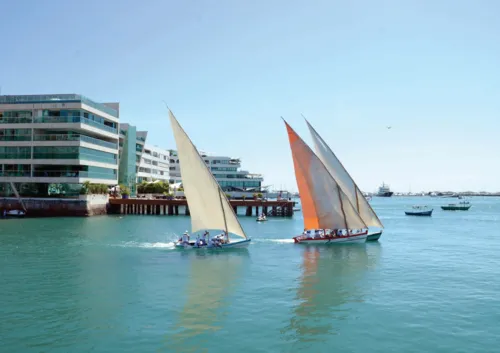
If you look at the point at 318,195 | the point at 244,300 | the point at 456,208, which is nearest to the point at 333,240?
the point at 318,195

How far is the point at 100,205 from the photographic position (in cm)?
9869

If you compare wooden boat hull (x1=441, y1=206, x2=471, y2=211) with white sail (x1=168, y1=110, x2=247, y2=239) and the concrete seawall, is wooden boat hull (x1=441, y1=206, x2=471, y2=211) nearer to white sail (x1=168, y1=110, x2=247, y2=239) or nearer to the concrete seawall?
Answer: the concrete seawall

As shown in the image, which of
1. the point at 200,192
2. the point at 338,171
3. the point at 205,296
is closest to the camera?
the point at 205,296

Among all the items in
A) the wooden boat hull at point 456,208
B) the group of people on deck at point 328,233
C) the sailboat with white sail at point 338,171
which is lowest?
the group of people on deck at point 328,233

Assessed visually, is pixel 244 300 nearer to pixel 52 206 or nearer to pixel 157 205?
pixel 52 206

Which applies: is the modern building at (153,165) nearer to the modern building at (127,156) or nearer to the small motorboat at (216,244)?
the modern building at (127,156)

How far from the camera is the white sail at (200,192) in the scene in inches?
1802

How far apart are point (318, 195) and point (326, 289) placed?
83.8 ft

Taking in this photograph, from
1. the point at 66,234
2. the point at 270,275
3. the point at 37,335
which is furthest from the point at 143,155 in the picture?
the point at 37,335

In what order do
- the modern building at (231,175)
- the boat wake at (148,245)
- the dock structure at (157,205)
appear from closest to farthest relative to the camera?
the boat wake at (148,245), the dock structure at (157,205), the modern building at (231,175)

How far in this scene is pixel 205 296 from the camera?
28469 mm

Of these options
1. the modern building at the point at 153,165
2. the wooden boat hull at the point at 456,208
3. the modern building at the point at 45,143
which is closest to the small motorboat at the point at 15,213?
the modern building at the point at 45,143

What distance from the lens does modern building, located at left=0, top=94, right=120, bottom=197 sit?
300 feet

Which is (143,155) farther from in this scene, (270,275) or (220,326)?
(220,326)
